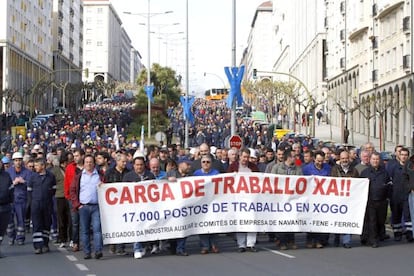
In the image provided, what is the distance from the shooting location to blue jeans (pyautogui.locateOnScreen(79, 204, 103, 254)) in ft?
49.7

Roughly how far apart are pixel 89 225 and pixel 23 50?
86.7m

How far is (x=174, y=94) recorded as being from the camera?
10756cm

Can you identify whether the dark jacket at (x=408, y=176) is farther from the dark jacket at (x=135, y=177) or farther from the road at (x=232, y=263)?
the dark jacket at (x=135, y=177)

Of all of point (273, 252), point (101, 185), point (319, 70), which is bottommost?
point (273, 252)

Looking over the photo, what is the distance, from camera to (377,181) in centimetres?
1672

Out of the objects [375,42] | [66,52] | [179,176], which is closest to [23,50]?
[66,52]

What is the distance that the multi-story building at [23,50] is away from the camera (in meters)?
88.9

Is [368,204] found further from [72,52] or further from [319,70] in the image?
[72,52]

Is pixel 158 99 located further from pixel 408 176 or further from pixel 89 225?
pixel 89 225

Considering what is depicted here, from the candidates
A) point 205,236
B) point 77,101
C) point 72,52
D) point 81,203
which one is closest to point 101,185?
point 81,203

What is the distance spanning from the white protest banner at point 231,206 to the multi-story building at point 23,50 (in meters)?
61.1

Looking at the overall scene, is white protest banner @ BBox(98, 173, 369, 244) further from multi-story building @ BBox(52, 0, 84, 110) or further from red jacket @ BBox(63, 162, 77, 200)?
multi-story building @ BBox(52, 0, 84, 110)

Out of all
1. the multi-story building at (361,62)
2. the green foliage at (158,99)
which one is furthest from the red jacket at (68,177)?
the green foliage at (158,99)

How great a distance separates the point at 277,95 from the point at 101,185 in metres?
83.4
